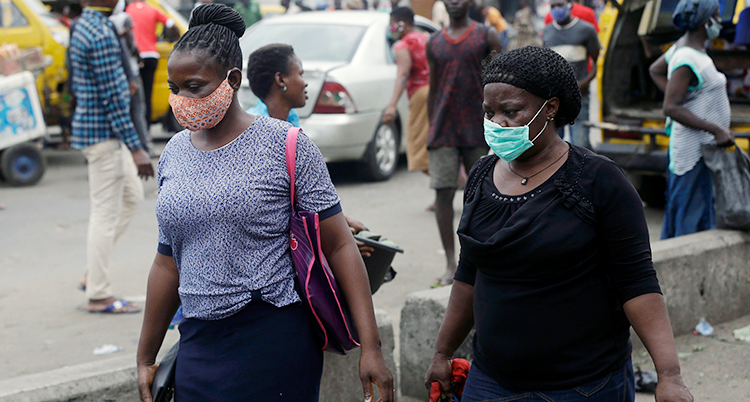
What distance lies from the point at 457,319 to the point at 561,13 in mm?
6266

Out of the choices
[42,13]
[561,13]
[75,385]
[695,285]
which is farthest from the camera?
[42,13]

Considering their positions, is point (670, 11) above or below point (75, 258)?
above

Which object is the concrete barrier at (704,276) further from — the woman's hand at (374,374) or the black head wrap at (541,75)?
the woman's hand at (374,374)

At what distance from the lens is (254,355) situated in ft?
7.55

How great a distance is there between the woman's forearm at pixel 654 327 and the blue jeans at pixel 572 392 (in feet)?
0.43

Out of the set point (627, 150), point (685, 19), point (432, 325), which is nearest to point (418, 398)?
point (432, 325)

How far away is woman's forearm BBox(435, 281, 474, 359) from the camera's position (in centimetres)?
252

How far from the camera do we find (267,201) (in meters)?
2.26

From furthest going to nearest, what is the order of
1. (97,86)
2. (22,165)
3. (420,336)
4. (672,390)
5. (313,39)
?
(313,39)
(22,165)
(97,86)
(420,336)
(672,390)

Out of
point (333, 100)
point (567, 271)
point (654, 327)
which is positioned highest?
point (567, 271)

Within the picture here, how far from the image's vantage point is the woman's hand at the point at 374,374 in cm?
231

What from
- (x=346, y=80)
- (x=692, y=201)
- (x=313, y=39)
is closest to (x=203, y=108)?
(x=692, y=201)

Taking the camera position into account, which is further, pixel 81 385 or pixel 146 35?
pixel 146 35

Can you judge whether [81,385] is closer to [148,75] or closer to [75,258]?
[75,258]
